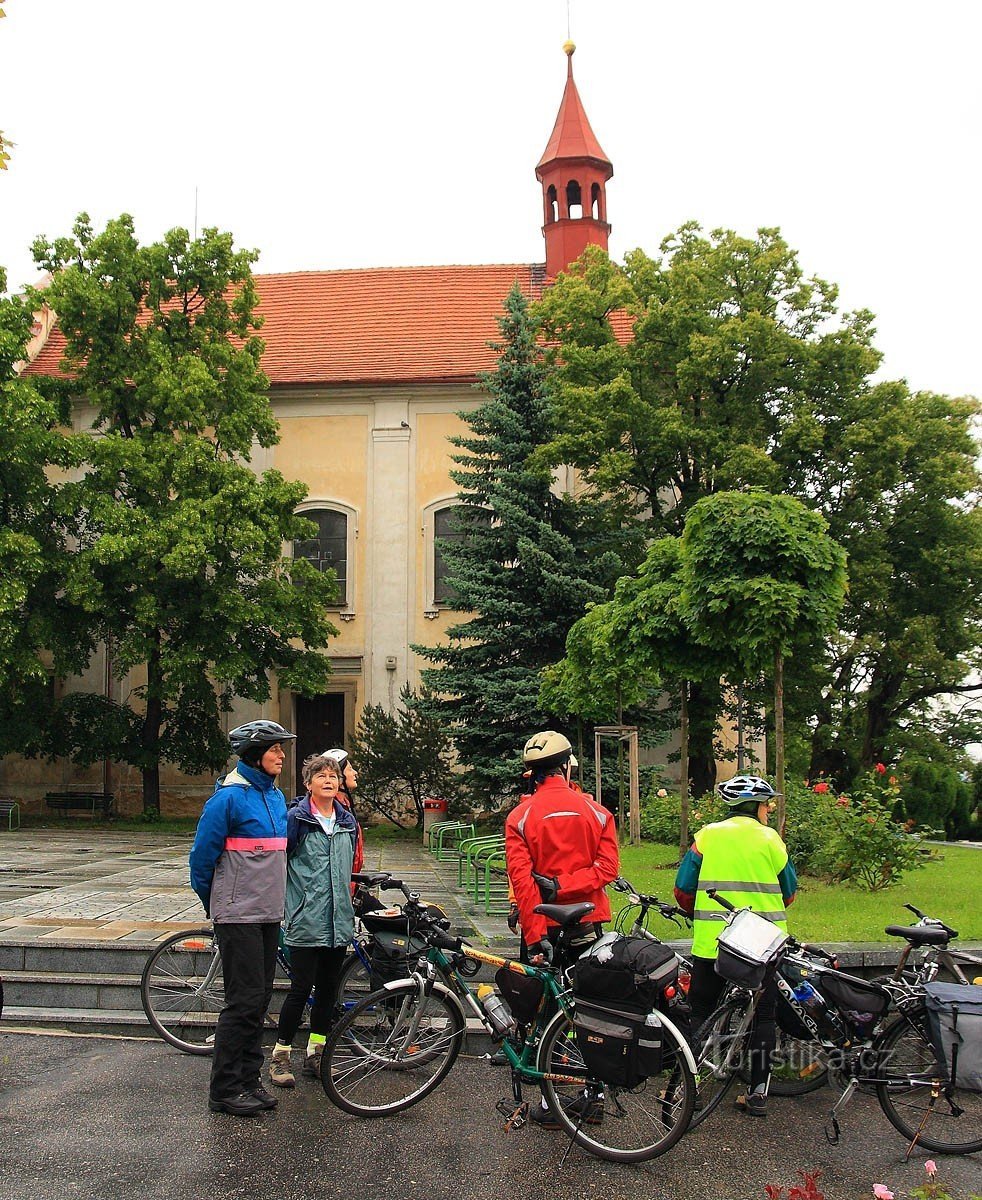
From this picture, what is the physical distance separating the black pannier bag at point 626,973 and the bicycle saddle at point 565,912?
27 cm

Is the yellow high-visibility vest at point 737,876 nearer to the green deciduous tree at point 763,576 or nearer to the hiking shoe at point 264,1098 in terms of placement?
the hiking shoe at point 264,1098

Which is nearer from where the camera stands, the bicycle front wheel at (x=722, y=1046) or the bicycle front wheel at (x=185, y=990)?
the bicycle front wheel at (x=722, y=1046)

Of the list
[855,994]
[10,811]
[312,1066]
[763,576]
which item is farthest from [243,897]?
[10,811]

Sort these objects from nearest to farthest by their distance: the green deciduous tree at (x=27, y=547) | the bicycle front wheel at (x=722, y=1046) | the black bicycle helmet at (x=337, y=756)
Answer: the bicycle front wheel at (x=722, y=1046) → the black bicycle helmet at (x=337, y=756) → the green deciduous tree at (x=27, y=547)

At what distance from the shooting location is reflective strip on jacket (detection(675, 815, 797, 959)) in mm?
5934

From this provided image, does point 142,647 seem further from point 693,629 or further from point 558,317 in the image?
point 693,629

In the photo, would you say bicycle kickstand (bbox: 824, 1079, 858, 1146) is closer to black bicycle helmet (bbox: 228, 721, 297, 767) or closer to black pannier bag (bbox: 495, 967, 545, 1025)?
black pannier bag (bbox: 495, 967, 545, 1025)

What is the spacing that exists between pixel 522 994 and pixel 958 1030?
6.33 ft

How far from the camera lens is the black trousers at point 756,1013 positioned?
571cm

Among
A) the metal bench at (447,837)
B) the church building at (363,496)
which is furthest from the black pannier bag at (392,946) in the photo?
the church building at (363,496)

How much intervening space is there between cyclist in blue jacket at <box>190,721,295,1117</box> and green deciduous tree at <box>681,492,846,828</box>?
5850 mm

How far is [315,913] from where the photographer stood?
626 cm

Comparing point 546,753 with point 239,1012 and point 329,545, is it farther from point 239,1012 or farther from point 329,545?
point 329,545

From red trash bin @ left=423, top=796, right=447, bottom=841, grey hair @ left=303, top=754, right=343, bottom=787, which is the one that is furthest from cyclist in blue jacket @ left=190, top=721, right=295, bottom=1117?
red trash bin @ left=423, top=796, right=447, bottom=841
